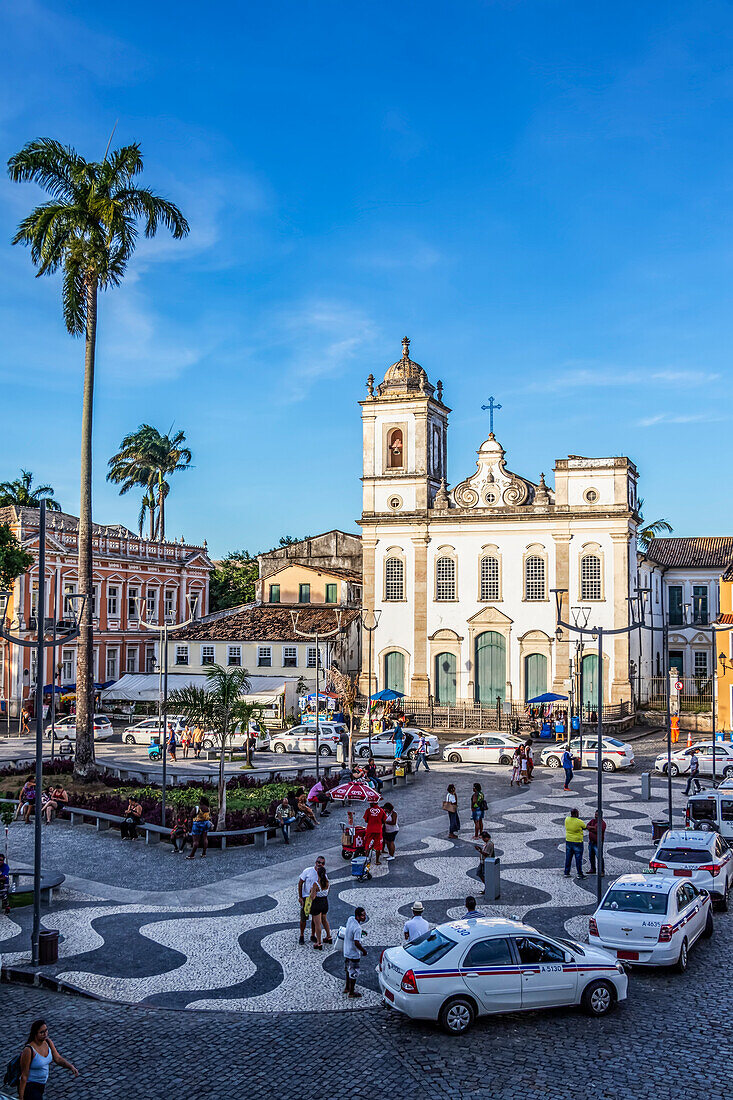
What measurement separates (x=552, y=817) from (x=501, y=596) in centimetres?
2570

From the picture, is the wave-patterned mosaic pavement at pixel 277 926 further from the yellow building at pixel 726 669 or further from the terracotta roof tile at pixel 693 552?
the terracotta roof tile at pixel 693 552

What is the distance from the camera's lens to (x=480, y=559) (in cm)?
5475

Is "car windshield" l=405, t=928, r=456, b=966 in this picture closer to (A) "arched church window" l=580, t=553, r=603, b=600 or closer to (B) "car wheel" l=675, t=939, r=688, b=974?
(B) "car wheel" l=675, t=939, r=688, b=974

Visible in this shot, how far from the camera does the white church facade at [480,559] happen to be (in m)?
52.3

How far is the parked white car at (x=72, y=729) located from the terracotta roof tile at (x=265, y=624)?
10.00 m

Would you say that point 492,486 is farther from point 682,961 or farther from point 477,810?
point 682,961

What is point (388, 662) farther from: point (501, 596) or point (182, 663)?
point (182, 663)

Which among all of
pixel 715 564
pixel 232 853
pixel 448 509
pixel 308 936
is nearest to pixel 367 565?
pixel 448 509

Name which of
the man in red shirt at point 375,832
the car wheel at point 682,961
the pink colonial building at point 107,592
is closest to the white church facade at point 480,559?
the pink colonial building at point 107,592

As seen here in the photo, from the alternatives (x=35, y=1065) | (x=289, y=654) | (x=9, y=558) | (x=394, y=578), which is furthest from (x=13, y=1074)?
(x=289, y=654)

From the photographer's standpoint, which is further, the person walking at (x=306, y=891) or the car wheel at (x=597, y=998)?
the person walking at (x=306, y=891)

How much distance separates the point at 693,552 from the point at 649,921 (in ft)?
199

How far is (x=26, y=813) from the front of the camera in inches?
1124

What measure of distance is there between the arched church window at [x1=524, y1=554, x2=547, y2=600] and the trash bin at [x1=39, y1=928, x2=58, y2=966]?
40.0 metres
